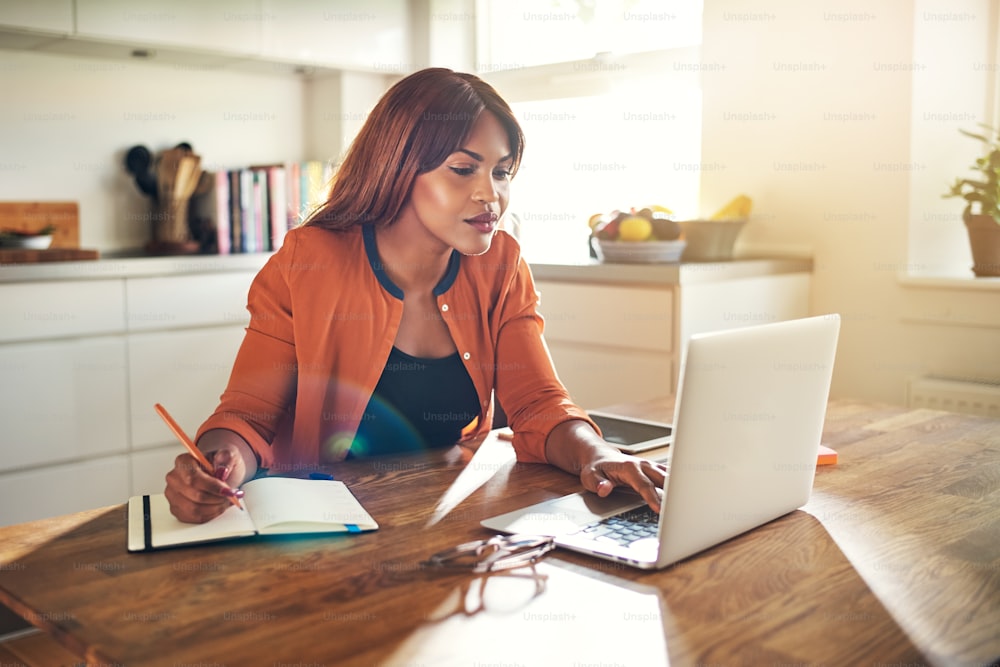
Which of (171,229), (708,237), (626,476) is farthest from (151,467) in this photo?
(626,476)

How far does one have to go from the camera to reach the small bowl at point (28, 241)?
295 cm

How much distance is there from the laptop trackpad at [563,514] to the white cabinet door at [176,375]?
212 centimetres

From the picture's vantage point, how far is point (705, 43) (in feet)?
10.5

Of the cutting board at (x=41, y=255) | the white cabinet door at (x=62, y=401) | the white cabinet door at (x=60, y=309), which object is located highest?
the cutting board at (x=41, y=255)

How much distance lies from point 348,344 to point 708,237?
62.9 inches

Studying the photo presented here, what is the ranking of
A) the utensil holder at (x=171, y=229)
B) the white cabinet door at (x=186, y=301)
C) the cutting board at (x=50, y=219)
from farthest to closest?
the utensil holder at (x=171, y=229)
the cutting board at (x=50, y=219)
the white cabinet door at (x=186, y=301)

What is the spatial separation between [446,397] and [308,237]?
0.38 meters

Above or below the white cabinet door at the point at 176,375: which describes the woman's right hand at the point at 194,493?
above

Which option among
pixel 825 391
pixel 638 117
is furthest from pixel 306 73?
pixel 825 391

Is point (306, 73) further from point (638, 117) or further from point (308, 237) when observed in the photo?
point (308, 237)

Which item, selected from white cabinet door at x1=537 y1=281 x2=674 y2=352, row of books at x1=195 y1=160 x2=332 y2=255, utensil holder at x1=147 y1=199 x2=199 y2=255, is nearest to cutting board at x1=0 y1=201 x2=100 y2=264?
utensil holder at x1=147 y1=199 x2=199 y2=255

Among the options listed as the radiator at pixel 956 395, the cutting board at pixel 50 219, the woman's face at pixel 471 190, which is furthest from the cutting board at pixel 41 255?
the radiator at pixel 956 395

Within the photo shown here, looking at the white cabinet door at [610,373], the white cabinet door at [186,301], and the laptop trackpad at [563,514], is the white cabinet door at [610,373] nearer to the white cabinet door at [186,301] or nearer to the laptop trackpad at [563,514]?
the white cabinet door at [186,301]

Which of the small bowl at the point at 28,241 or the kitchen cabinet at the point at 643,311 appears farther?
the small bowl at the point at 28,241
